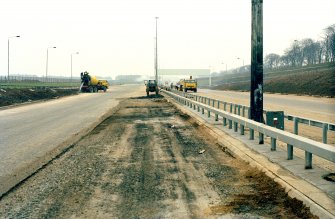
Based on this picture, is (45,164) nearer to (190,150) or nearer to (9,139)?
(190,150)

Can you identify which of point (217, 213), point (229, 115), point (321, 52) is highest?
point (321, 52)

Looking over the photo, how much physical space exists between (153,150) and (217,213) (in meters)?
5.48

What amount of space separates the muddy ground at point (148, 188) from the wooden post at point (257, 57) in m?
2.24

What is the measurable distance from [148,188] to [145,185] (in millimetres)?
→ 220

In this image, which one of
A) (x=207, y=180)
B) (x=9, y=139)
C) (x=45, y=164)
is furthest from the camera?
(x=9, y=139)

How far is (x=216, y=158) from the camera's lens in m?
9.78

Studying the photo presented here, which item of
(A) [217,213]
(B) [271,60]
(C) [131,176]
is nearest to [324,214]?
(A) [217,213]

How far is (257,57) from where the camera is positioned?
12422 mm

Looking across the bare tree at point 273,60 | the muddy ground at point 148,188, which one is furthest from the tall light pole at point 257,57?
the bare tree at point 273,60

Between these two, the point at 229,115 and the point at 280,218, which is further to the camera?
the point at 229,115

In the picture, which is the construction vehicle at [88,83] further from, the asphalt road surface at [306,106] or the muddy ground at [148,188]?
the muddy ground at [148,188]

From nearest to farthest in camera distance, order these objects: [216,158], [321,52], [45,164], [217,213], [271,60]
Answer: [217,213] → [45,164] → [216,158] → [321,52] → [271,60]

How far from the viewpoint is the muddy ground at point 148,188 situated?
5.62m

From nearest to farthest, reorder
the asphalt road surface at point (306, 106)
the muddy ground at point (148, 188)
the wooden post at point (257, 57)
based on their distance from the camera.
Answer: the muddy ground at point (148, 188)
the wooden post at point (257, 57)
the asphalt road surface at point (306, 106)
